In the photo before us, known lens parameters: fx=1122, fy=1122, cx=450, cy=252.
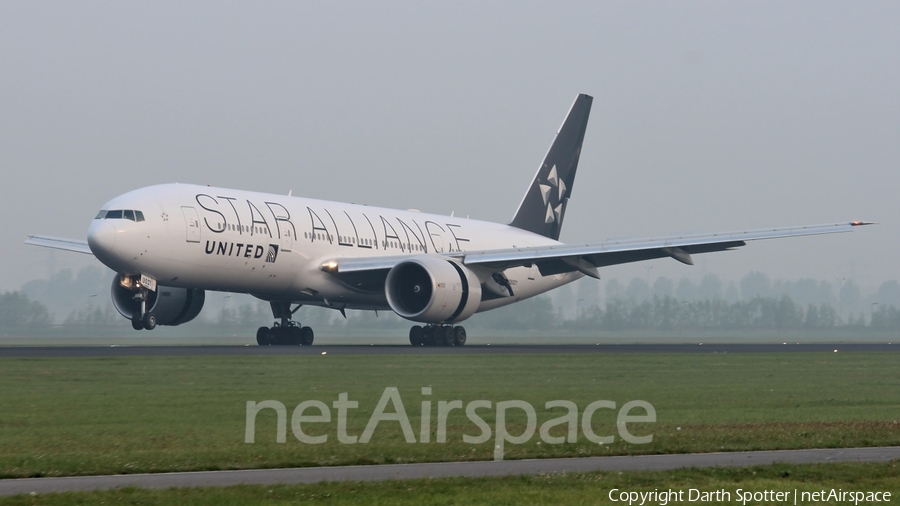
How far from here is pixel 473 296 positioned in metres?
35.0

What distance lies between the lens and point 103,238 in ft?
99.1

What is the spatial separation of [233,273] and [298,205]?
3824 mm

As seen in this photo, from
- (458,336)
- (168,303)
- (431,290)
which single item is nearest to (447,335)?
(458,336)

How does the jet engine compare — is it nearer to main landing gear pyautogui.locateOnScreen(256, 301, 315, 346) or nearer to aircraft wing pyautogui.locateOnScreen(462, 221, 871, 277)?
main landing gear pyautogui.locateOnScreen(256, 301, 315, 346)

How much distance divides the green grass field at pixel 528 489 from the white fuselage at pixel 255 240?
70.4 feet

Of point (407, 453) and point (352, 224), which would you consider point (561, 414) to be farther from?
point (352, 224)

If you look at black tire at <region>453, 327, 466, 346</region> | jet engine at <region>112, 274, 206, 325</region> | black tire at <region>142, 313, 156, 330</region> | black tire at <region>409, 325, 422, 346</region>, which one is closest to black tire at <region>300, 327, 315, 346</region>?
jet engine at <region>112, 274, 206, 325</region>

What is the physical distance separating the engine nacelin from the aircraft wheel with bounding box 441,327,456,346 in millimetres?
1007

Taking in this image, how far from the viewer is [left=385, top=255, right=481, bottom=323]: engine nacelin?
33.6 m

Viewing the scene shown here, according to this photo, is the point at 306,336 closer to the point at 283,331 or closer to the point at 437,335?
the point at 283,331

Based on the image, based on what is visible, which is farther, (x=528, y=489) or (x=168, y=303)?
(x=168, y=303)

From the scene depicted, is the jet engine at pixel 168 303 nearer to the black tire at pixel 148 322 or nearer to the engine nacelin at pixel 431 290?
the black tire at pixel 148 322

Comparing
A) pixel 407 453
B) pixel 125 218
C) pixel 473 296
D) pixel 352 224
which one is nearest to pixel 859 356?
pixel 473 296

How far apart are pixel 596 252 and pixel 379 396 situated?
1851cm
